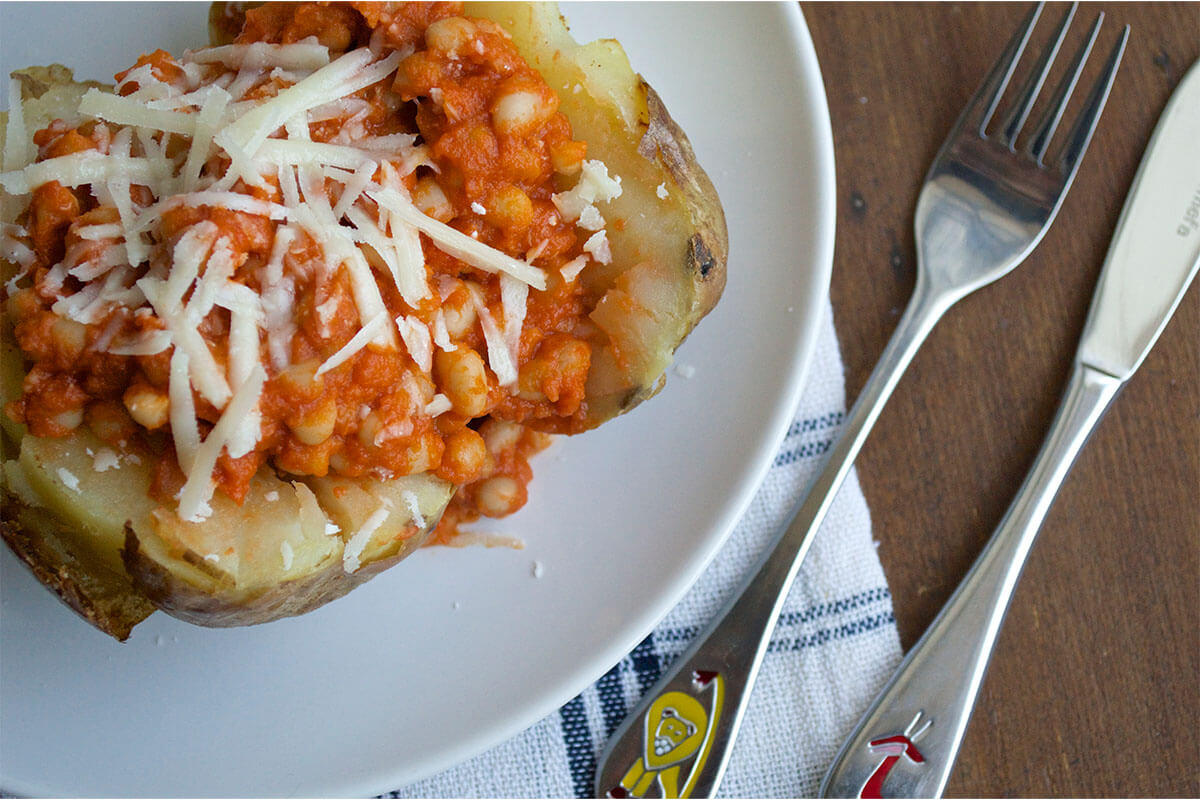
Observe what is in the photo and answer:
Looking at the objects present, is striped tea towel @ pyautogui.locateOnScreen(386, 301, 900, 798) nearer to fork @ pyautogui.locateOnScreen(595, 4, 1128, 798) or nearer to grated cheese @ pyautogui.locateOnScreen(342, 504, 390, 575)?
fork @ pyautogui.locateOnScreen(595, 4, 1128, 798)

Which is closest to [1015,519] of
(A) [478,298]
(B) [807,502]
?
(B) [807,502]

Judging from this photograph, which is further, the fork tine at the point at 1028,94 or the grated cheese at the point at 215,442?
the fork tine at the point at 1028,94

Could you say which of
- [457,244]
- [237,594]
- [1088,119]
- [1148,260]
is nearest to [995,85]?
[1088,119]

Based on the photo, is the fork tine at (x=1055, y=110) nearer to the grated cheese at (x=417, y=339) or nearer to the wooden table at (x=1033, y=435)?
the wooden table at (x=1033, y=435)

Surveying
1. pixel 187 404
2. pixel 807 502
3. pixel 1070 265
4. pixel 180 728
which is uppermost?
pixel 1070 265

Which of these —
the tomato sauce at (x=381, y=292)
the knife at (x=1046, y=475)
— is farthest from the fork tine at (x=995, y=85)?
the tomato sauce at (x=381, y=292)

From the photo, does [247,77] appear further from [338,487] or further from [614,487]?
[614,487]

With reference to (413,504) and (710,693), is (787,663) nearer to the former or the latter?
(710,693)
